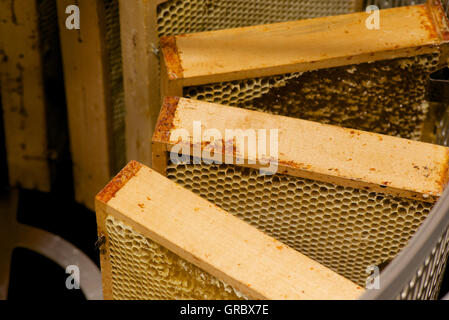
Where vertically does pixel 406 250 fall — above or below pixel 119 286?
above

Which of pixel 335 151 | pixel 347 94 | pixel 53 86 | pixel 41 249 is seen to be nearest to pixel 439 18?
pixel 347 94

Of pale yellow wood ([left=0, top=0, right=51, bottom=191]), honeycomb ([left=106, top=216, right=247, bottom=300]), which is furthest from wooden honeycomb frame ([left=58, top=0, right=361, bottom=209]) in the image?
honeycomb ([left=106, top=216, right=247, bottom=300])

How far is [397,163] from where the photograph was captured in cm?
103

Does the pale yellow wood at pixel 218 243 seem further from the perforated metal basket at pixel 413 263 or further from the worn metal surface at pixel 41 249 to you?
the worn metal surface at pixel 41 249

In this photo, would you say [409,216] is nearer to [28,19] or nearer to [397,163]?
[397,163]

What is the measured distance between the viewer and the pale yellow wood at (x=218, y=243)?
0.89m

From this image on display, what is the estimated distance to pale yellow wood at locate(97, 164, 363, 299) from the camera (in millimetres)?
893

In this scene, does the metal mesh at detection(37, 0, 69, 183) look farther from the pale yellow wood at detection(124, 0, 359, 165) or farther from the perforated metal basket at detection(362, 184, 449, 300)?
the perforated metal basket at detection(362, 184, 449, 300)

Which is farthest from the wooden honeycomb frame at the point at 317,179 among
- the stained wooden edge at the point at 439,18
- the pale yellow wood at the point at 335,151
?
the stained wooden edge at the point at 439,18

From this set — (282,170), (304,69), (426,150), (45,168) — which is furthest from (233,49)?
(45,168)

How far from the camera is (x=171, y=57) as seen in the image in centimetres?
119

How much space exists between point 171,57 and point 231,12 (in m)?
0.31

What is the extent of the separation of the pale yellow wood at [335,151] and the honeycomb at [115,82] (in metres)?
0.56
